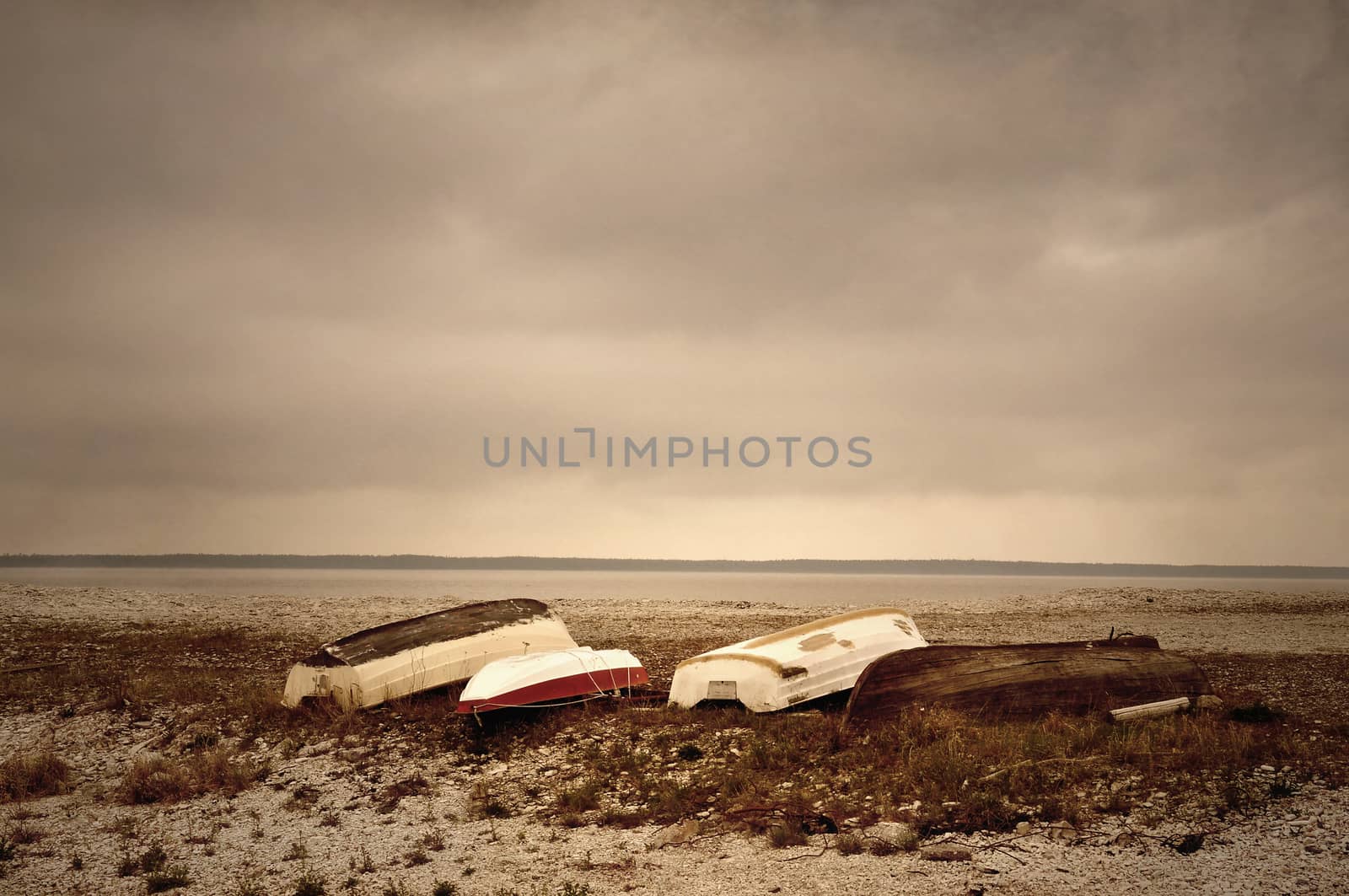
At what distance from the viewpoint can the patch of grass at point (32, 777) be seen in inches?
352

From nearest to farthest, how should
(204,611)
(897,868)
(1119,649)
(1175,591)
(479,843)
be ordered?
(897,868)
(479,843)
(1119,649)
(204,611)
(1175,591)

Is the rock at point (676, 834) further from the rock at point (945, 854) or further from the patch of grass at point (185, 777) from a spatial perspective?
the patch of grass at point (185, 777)

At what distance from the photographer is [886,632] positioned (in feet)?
39.8

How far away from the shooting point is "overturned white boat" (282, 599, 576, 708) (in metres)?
11.7

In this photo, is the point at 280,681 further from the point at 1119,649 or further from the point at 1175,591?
the point at 1175,591

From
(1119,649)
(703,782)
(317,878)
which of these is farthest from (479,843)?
(1119,649)

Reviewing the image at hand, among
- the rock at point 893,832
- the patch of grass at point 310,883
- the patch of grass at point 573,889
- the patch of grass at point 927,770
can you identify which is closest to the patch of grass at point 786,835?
the patch of grass at point 927,770

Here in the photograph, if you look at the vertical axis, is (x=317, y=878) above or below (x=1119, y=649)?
below

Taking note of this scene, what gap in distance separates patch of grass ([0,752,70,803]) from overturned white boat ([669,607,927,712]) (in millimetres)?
6850

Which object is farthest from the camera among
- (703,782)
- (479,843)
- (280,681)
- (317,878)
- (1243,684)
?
(280,681)

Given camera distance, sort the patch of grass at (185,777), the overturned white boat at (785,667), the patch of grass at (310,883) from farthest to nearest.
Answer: the overturned white boat at (785,667) → the patch of grass at (185,777) → the patch of grass at (310,883)

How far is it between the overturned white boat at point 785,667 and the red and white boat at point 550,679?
930 mm

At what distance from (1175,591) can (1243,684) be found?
36.9 metres

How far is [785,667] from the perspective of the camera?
420 inches
